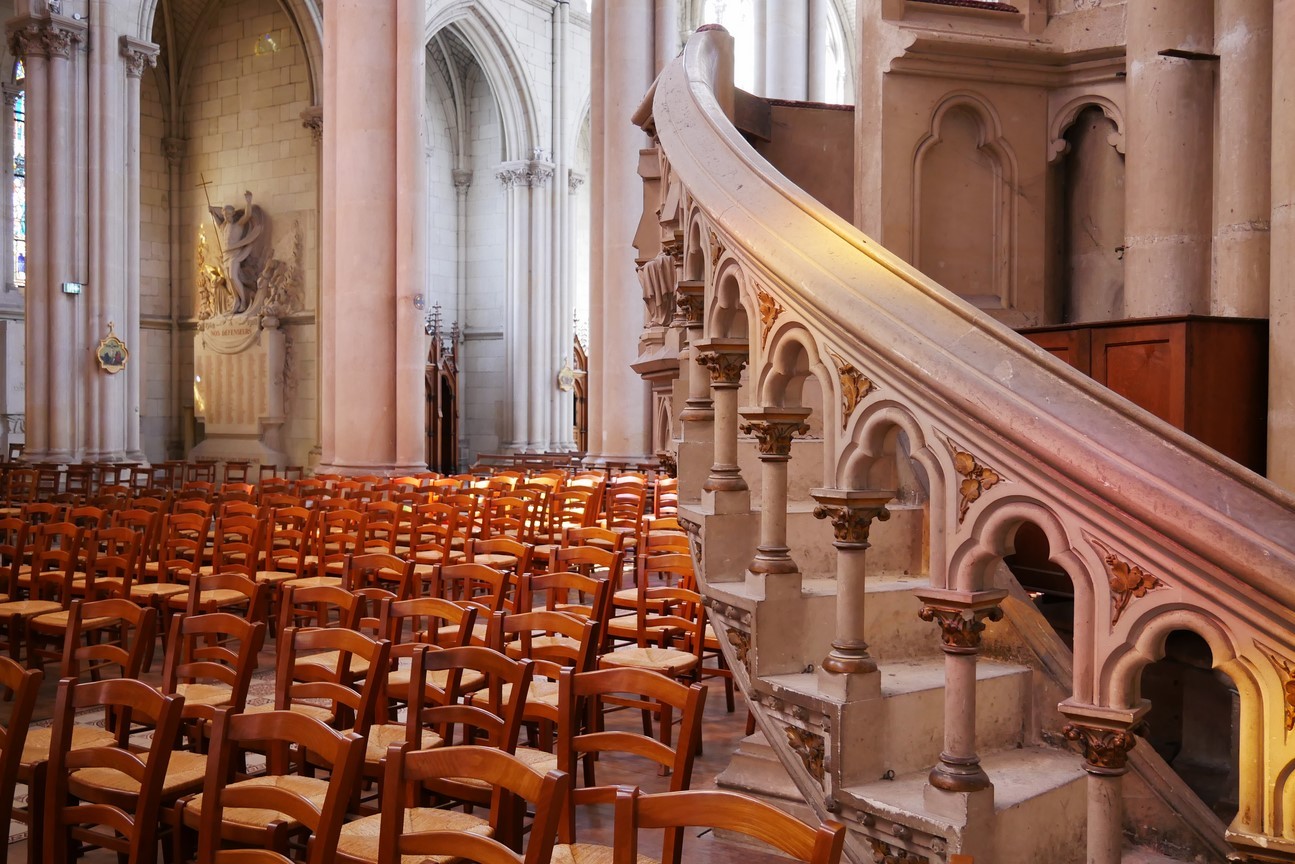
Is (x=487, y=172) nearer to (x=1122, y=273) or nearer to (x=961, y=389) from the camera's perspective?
(x=1122, y=273)

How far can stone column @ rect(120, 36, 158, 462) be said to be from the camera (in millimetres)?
18812

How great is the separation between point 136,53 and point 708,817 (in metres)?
20.3

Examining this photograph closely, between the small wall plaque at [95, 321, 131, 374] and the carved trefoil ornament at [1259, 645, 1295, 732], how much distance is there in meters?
19.0

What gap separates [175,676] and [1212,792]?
3619 mm

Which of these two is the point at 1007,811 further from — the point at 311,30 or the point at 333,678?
the point at 311,30

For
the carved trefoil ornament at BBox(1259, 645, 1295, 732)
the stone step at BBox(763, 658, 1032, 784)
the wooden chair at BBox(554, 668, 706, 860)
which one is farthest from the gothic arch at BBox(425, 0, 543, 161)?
the carved trefoil ornament at BBox(1259, 645, 1295, 732)

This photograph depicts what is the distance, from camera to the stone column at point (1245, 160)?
154 inches

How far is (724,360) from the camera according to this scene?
3.28m

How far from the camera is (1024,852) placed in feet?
8.18

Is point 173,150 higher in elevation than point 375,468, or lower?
higher

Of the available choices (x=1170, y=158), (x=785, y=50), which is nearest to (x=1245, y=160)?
(x=1170, y=158)

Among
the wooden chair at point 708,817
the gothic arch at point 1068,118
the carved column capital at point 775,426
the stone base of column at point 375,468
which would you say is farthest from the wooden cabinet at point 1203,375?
the stone base of column at point 375,468

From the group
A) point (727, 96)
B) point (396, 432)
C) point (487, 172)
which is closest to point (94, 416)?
point (396, 432)

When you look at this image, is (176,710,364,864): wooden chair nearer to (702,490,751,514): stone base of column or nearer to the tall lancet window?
(702,490,751,514): stone base of column
